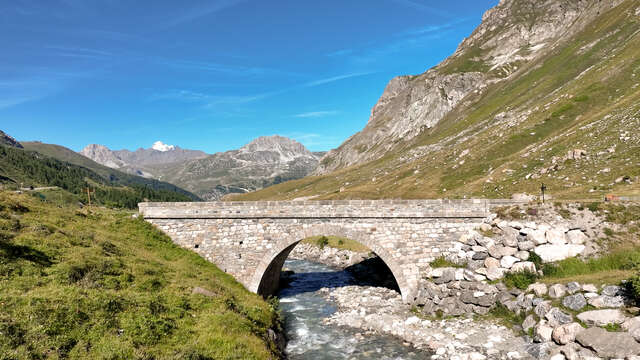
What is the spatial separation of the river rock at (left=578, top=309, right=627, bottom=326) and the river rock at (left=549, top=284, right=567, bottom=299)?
2025 mm

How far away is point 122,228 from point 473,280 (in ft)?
88.6

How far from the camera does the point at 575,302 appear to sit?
57.7 feet

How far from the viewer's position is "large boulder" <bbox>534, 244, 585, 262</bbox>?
21.5m

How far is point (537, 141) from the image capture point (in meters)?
62.6

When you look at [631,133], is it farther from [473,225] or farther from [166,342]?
[166,342]

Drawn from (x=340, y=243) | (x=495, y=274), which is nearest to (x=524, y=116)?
(x=340, y=243)

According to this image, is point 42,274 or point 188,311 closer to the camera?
point 42,274

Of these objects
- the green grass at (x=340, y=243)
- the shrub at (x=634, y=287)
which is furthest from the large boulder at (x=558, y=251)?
the green grass at (x=340, y=243)

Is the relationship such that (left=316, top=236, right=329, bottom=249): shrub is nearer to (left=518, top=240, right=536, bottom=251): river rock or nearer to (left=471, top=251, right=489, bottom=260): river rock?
(left=471, top=251, right=489, bottom=260): river rock

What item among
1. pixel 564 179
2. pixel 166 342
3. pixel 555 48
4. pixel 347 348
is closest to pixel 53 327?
pixel 166 342

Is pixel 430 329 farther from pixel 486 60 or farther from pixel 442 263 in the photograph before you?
pixel 486 60

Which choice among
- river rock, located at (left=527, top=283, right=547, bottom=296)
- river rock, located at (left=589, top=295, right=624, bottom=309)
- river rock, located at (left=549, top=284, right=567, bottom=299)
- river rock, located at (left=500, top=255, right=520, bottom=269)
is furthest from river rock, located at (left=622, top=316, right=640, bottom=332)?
river rock, located at (left=500, top=255, right=520, bottom=269)

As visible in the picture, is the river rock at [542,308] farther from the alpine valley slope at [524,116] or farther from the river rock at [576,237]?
the alpine valley slope at [524,116]

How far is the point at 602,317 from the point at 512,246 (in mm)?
7601
